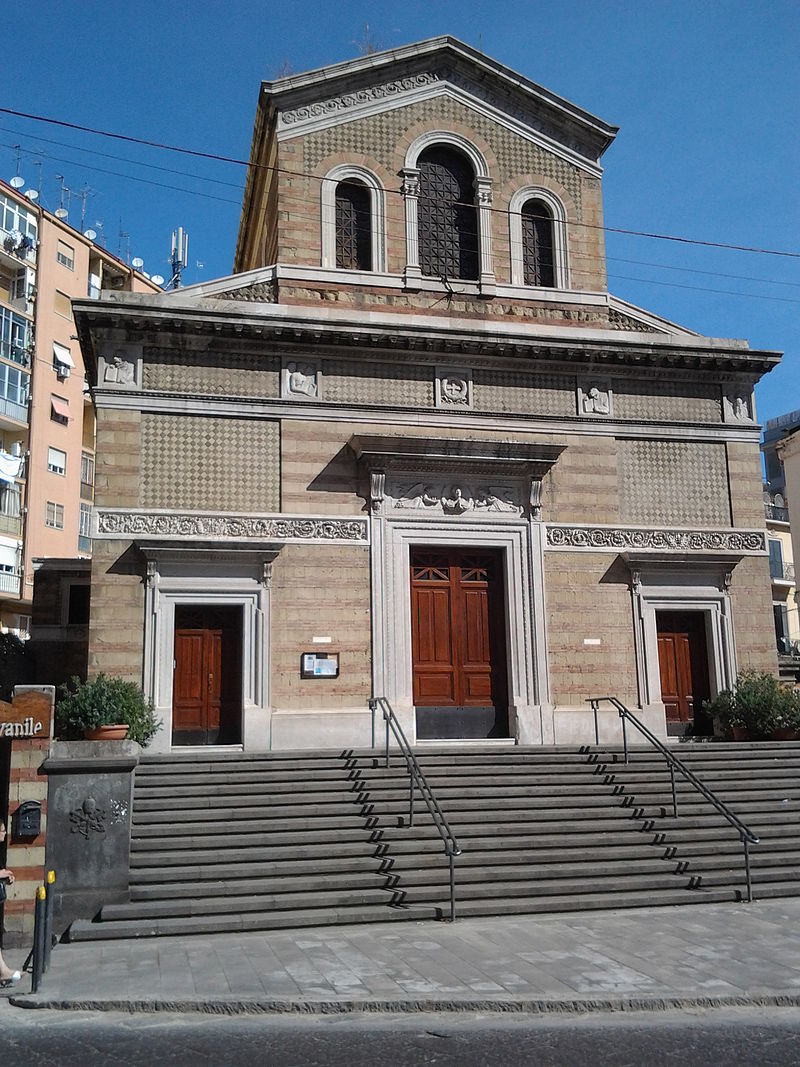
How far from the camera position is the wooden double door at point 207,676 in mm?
17734

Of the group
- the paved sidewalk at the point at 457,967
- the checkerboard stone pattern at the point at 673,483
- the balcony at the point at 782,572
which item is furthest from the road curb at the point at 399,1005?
the balcony at the point at 782,572

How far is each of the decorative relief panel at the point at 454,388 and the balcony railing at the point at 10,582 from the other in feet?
83.3

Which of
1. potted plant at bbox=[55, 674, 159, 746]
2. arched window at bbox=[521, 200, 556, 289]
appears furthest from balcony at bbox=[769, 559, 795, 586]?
potted plant at bbox=[55, 674, 159, 746]

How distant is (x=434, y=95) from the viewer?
2123cm

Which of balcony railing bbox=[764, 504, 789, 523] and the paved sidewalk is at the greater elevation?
balcony railing bbox=[764, 504, 789, 523]

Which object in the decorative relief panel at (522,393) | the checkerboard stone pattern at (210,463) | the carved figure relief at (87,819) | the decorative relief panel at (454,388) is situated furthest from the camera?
the decorative relief panel at (522,393)

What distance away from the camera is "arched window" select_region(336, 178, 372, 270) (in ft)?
66.7

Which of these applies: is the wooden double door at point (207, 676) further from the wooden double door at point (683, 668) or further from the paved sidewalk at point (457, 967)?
the wooden double door at point (683, 668)

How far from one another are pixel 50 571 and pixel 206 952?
453 inches

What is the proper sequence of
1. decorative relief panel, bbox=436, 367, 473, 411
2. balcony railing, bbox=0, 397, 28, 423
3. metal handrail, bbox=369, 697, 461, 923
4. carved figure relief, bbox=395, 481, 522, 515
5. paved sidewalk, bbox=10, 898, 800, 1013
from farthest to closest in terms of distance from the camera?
1. balcony railing, bbox=0, 397, 28, 423
2. decorative relief panel, bbox=436, 367, 473, 411
3. carved figure relief, bbox=395, 481, 522, 515
4. metal handrail, bbox=369, 697, 461, 923
5. paved sidewalk, bbox=10, 898, 800, 1013

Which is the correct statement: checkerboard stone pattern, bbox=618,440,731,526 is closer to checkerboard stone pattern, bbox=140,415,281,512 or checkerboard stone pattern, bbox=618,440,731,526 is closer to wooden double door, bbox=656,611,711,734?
wooden double door, bbox=656,611,711,734

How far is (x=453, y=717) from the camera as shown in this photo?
18.8 m

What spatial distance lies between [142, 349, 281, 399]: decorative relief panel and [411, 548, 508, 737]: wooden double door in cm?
438

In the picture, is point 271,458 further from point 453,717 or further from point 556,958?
point 556,958
